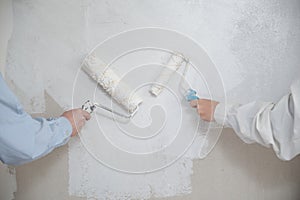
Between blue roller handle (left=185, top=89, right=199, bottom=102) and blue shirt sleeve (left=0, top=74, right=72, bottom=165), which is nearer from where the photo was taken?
blue shirt sleeve (left=0, top=74, right=72, bottom=165)

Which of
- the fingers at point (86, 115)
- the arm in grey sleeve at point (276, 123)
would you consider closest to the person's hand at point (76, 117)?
the fingers at point (86, 115)

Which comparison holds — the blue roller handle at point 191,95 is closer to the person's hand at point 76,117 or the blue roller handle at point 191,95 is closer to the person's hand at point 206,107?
the person's hand at point 206,107

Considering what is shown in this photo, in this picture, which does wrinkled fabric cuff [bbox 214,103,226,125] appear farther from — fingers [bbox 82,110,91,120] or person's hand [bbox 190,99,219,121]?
fingers [bbox 82,110,91,120]

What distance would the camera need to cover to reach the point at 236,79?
142cm

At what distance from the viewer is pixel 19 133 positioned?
41.3 inches

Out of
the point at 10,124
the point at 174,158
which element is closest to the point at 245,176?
the point at 174,158

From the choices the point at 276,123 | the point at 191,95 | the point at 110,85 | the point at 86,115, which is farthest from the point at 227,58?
the point at 86,115

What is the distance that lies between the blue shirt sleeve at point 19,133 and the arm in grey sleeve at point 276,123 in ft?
2.10

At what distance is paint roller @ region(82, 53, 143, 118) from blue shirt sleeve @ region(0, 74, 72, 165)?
25 centimetres

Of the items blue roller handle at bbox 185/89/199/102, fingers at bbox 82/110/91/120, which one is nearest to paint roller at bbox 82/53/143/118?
fingers at bbox 82/110/91/120

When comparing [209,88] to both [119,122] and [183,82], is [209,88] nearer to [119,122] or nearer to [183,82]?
[183,82]

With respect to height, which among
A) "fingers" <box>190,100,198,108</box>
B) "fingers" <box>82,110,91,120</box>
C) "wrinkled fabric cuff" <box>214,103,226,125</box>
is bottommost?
"wrinkled fabric cuff" <box>214,103,226,125</box>

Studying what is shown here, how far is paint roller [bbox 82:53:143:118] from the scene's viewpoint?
1.34 meters

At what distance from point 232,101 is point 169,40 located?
1.14ft
